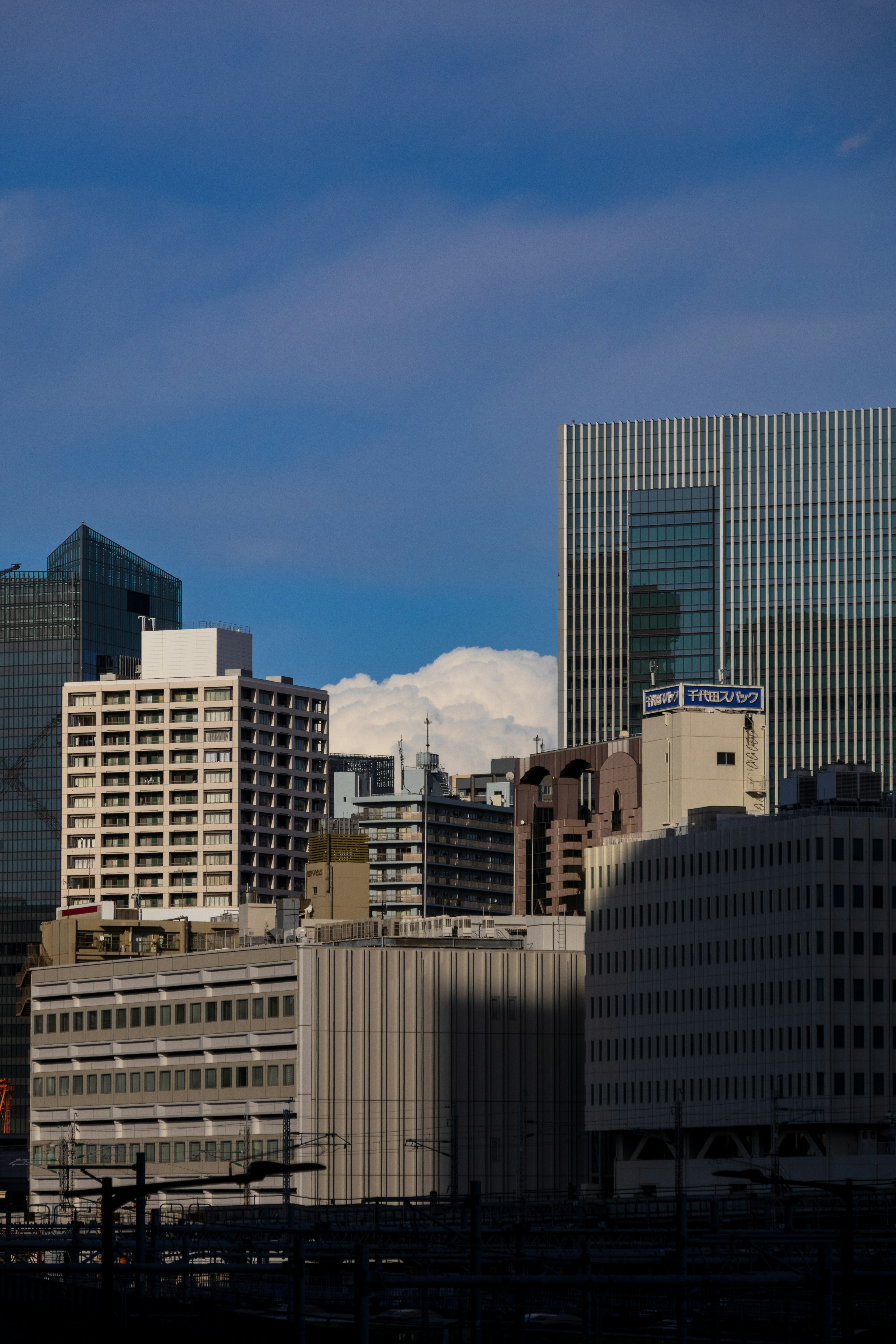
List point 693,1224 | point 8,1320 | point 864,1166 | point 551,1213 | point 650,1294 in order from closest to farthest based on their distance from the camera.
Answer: point 8,1320, point 650,1294, point 693,1224, point 551,1213, point 864,1166

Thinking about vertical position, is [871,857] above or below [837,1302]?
above

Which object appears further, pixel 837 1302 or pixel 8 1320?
pixel 837 1302

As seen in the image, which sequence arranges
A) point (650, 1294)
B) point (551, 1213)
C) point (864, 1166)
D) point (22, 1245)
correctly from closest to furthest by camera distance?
1. point (22, 1245)
2. point (650, 1294)
3. point (551, 1213)
4. point (864, 1166)

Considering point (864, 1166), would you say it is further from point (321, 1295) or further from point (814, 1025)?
point (321, 1295)

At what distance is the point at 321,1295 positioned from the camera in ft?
351

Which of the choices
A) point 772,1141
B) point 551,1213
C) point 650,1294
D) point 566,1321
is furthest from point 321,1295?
point 772,1141

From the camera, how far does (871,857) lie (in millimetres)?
198625

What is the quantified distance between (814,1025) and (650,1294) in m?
109

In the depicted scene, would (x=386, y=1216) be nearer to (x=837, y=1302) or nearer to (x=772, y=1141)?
(x=772, y=1141)

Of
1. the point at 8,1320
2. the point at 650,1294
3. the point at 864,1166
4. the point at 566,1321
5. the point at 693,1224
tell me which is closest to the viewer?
the point at 8,1320

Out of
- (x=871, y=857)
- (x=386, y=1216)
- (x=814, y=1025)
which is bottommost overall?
(x=386, y=1216)

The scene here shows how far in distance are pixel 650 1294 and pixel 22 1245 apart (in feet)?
79.5

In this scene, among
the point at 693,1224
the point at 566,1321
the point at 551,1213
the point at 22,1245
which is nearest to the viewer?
the point at 22,1245

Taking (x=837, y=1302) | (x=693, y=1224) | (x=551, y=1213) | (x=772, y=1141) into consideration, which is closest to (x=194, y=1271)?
(x=837, y=1302)
